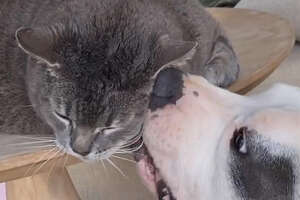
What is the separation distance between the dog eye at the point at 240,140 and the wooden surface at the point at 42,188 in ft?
1.44

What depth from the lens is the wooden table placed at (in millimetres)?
1196

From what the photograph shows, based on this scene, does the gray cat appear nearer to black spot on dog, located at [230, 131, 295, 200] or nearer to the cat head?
the cat head

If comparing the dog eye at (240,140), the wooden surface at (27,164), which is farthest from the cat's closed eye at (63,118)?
the dog eye at (240,140)

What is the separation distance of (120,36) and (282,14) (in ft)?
3.96

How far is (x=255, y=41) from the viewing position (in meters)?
1.74

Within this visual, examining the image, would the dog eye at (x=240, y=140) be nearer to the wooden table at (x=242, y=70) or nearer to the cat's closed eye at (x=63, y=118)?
the wooden table at (x=242, y=70)

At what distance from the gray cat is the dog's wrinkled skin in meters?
0.06

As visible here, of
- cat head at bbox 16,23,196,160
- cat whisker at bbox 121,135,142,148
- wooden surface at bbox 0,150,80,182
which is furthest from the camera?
cat whisker at bbox 121,135,142,148

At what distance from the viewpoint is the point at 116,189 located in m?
2.20

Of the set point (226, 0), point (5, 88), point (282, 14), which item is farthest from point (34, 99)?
point (226, 0)

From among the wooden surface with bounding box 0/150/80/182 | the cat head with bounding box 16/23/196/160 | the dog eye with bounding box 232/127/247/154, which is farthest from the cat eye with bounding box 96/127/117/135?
the dog eye with bounding box 232/127/247/154

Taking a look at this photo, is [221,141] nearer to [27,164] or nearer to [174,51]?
[174,51]

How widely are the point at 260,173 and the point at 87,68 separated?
41 cm

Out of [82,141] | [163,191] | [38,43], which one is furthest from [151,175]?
[38,43]
